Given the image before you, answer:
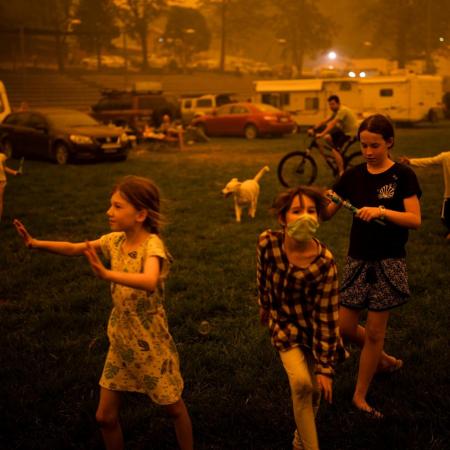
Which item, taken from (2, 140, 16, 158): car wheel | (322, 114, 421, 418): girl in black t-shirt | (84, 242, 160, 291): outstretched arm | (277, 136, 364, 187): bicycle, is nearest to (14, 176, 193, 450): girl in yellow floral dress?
(84, 242, 160, 291): outstretched arm

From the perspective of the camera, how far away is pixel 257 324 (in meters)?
4.93

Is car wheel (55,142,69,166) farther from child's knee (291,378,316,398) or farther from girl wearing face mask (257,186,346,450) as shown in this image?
Result: child's knee (291,378,316,398)

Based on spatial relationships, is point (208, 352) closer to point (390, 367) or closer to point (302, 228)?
point (390, 367)

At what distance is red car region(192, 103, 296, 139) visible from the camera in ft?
79.1

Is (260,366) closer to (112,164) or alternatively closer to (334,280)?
(334,280)

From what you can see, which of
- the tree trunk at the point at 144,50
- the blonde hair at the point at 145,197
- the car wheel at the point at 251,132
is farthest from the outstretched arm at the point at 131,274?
the tree trunk at the point at 144,50

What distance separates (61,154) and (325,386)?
588 inches

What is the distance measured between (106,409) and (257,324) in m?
2.27

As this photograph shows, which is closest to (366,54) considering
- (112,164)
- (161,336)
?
(112,164)

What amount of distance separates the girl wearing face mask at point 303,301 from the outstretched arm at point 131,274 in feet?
1.94

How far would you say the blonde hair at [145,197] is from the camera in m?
2.77

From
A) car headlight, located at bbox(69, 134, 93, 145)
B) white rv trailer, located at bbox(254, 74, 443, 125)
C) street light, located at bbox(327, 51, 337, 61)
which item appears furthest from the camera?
street light, located at bbox(327, 51, 337, 61)

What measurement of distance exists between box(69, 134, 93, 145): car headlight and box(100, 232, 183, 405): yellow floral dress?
1392cm

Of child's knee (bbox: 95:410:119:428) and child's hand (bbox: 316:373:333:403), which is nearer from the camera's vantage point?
child's hand (bbox: 316:373:333:403)
